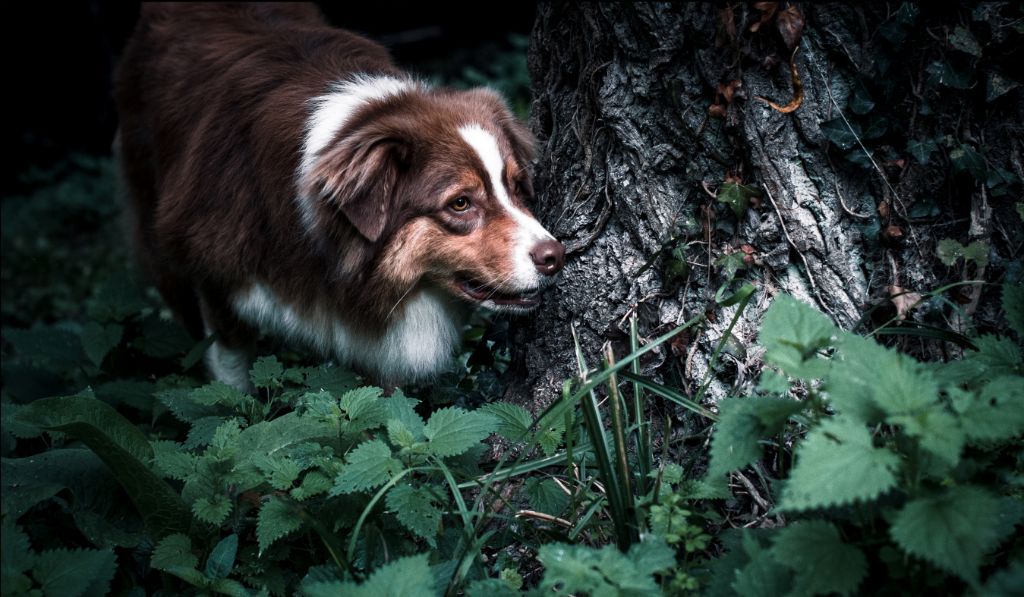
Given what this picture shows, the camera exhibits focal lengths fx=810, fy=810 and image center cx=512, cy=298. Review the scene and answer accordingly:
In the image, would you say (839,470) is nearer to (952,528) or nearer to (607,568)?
(952,528)

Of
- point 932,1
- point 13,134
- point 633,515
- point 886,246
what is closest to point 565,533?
point 633,515

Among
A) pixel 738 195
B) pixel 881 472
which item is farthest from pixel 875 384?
pixel 738 195

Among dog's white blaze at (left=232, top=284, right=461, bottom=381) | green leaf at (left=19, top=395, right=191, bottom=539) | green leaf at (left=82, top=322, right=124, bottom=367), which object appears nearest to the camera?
green leaf at (left=19, top=395, right=191, bottom=539)

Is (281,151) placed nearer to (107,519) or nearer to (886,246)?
(107,519)

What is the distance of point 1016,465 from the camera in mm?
1809

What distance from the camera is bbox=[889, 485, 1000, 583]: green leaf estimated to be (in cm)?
142

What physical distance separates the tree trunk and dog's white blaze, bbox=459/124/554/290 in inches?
6.1

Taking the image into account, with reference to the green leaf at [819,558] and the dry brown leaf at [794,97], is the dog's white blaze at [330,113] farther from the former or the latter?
the green leaf at [819,558]

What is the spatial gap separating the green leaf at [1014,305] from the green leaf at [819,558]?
0.79m

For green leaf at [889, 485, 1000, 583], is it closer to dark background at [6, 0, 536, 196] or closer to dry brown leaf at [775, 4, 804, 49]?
dry brown leaf at [775, 4, 804, 49]

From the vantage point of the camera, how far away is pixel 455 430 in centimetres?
213

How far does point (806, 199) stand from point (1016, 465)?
2.97 ft

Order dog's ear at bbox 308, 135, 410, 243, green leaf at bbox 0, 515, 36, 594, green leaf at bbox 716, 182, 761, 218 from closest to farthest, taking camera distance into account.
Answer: green leaf at bbox 0, 515, 36, 594 → green leaf at bbox 716, 182, 761, 218 → dog's ear at bbox 308, 135, 410, 243

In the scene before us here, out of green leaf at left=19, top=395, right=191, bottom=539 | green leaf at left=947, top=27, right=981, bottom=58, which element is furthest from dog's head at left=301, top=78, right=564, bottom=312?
green leaf at left=947, top=27, right=981, bottom=58
